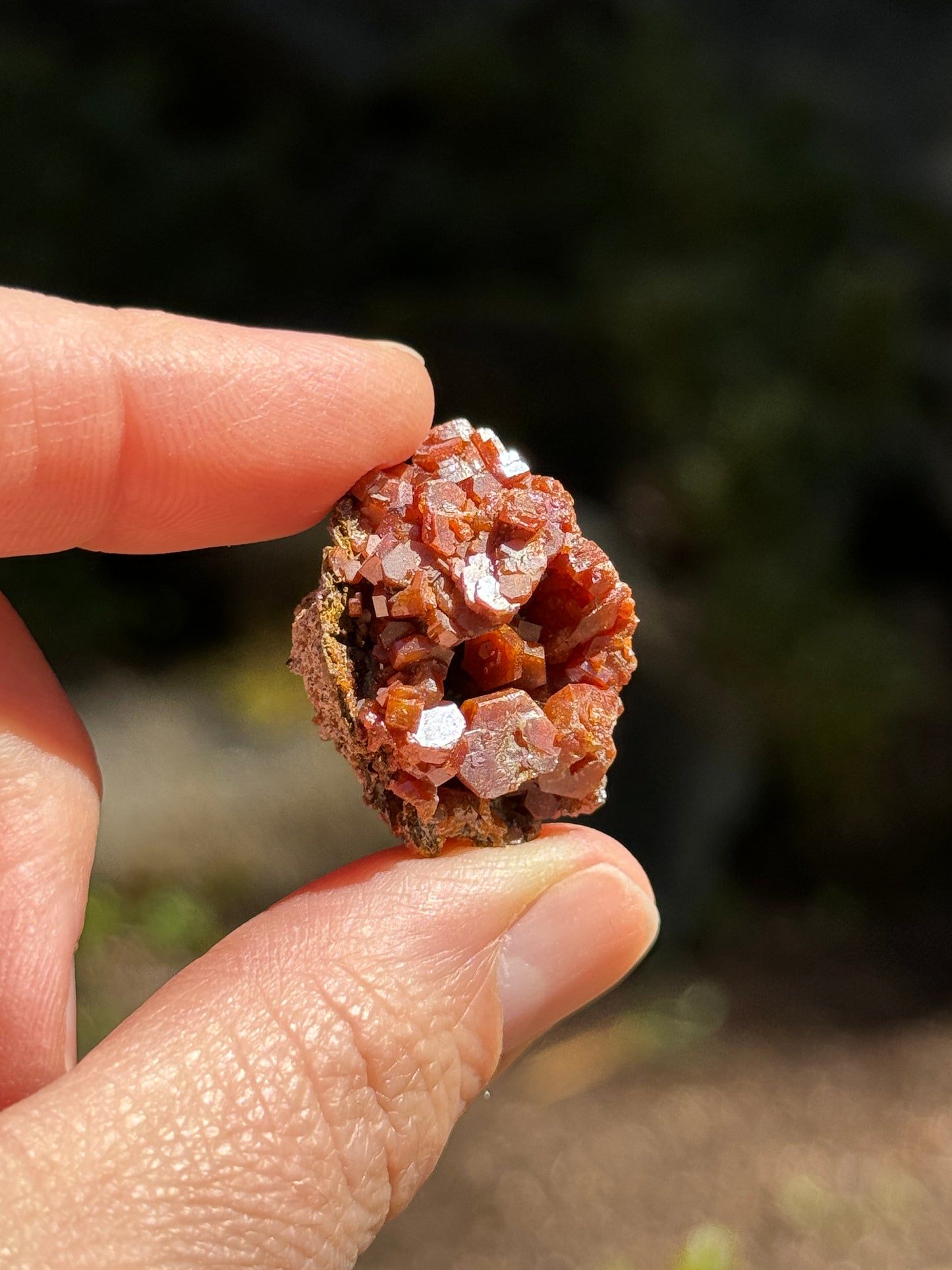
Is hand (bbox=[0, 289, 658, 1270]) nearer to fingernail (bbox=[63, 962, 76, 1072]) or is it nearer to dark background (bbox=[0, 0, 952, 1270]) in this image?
fingernail (bbox=[63, 962, 76, 1072])

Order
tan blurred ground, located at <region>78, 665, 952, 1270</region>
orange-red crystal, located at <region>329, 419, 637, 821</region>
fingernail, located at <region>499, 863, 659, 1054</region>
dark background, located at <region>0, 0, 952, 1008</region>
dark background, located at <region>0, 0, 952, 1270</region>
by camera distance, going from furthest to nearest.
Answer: dark background, located at <region>0, 0, 952, 1008</region>, dark background, located at <region>0, 0, 952, 1270</region>, tan blurred ground, located at <region>78, 665, 952, 1270</region>, fingernail, located at <region>499, 863, 659, 1054</region>, orange-red crystal, located at <region>329, 419, 637, 821</region>

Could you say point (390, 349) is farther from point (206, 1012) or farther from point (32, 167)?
point (32, 167)

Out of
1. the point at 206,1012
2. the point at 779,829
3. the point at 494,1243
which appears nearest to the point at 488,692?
the point at 206,1012

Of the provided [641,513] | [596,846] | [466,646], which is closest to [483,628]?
[466,646]

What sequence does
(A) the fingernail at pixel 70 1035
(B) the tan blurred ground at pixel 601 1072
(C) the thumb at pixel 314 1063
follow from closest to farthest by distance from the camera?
(C) the thumb at pixel 314 1063 → (A) the fingernail at pixel 70 1035 → (B) the tan blurred ground at pixel 601 1072

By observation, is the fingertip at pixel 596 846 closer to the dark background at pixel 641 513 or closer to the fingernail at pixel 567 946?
the fingernail at pixel 567 946

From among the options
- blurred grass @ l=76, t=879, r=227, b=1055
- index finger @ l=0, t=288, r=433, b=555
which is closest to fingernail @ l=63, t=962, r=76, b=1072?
index finger @ l=0, t=288, r=433, b=555

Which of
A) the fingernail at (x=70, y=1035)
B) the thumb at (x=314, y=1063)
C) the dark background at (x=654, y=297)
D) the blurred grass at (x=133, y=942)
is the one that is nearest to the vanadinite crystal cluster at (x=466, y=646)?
the thumb at (x=314, y=1063)
